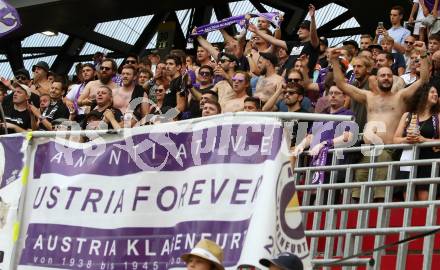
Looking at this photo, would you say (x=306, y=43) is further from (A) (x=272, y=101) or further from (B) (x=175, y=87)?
(A) (x=272, y=101)

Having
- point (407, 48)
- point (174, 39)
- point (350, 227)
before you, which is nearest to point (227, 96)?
point (407, 48)

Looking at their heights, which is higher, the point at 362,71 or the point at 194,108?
the point at 362,71

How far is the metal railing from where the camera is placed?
917 centimetres

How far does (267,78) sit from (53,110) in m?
3.43

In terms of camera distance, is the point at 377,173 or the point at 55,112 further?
the point at 55,112

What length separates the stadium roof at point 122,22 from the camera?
23.1 metres

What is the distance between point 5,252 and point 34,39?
72.0ft

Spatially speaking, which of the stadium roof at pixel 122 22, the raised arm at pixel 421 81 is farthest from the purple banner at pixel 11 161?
the stadium roof at pixel 122 22

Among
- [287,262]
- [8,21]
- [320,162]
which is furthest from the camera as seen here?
[8,21]

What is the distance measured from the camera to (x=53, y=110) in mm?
16328

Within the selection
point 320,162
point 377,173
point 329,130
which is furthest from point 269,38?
point 377,173

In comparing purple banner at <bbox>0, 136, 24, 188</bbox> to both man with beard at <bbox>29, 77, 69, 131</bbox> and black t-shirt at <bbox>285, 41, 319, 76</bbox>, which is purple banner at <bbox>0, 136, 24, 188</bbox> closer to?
man with beard at <bbox>29, 77, 69, 131</bbox>

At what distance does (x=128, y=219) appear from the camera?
748 cm

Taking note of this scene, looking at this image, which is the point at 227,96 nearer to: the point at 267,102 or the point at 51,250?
the point at 267,102
